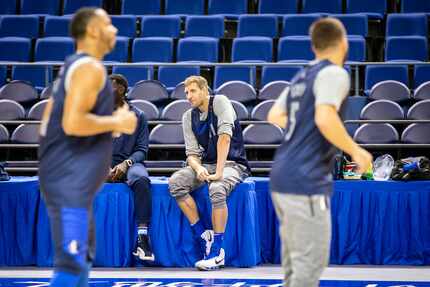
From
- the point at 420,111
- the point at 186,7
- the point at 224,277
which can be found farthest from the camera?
the point at 186,7

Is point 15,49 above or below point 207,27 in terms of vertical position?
below

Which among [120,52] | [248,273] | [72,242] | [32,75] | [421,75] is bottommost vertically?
[248,273]

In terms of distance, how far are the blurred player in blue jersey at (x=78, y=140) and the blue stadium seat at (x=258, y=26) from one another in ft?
25.1

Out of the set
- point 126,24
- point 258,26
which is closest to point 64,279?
point 258,26

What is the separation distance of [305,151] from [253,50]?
7.16 meters

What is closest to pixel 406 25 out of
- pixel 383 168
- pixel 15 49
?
pixel 383 168

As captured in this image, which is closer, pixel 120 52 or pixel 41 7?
pixel 120 52

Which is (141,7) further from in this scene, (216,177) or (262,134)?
(216,177)

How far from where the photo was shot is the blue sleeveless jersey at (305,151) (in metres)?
3.31

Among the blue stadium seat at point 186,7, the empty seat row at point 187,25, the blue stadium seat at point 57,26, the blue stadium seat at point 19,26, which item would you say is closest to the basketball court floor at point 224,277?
the empty seat row at point 187,25

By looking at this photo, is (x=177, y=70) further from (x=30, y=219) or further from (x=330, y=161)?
(x=330, y=161)

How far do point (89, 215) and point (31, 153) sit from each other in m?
6.09

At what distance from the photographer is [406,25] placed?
10.7 meters

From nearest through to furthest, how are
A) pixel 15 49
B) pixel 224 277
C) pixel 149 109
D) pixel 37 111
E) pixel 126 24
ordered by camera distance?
pixel 224 277 → pixel 149 109 → pixel 37 111 → pixel 15 49 → pixel 126 24
